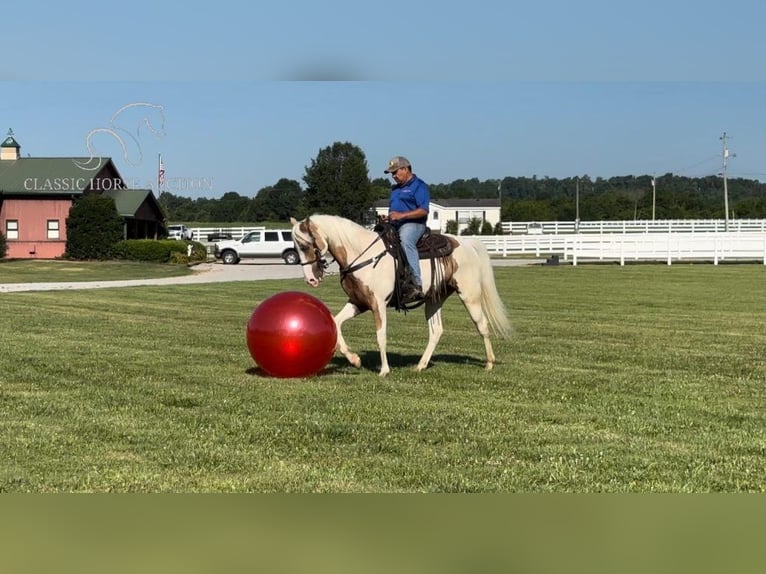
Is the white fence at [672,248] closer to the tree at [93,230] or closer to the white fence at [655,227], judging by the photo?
the white fence at [655,227]

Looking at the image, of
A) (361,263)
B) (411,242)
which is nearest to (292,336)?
(361,263)

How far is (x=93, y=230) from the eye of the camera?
50.6m

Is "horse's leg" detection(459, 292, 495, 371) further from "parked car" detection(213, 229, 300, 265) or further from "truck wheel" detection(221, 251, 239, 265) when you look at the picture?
"truck wheel" detection(221, 251, 239, 265)

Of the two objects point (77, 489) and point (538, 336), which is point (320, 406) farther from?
point (538, 336)

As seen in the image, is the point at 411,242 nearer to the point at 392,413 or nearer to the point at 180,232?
the point at 392,413

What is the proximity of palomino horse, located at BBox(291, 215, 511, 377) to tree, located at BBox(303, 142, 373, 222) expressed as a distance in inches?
3002

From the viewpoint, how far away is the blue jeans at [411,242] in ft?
34.3

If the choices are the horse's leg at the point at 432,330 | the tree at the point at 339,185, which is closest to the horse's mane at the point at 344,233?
the horse's leg at the point at 432,330

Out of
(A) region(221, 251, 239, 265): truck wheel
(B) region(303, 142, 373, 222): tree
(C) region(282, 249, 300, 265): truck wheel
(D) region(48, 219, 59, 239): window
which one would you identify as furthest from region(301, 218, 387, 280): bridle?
(B) region(303, 142, 373, 222): tree

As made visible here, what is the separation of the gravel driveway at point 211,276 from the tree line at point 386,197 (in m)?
34.3

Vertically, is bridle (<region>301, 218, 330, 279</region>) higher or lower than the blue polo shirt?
lower

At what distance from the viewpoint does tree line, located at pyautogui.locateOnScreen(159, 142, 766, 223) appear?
90375mm

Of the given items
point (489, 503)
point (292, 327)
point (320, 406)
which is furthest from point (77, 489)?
point (292, 327)

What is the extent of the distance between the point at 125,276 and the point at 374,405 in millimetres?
33847
